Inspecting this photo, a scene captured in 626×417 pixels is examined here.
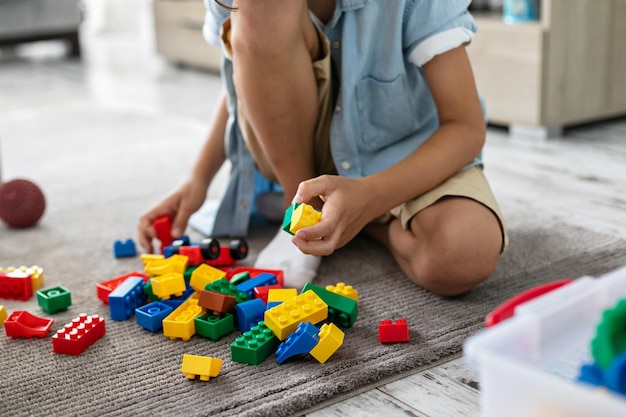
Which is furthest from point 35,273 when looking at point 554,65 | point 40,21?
point 40,21

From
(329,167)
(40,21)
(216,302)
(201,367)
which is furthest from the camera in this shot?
(40,21)

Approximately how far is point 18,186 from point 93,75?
1.72m

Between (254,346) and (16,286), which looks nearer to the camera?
(254,346)

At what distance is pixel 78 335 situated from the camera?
862 mm

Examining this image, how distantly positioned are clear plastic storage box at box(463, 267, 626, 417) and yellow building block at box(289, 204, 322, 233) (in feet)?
1.02

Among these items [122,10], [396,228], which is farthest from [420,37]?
[122,10]

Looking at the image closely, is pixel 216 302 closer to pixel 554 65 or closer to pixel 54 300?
pixel 54 300

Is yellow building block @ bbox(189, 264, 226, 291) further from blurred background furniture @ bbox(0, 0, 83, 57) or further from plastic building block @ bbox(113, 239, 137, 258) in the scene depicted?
blurred background furniture @ bbox(0, 0, 83, 57)

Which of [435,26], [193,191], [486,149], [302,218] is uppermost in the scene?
[435,26]

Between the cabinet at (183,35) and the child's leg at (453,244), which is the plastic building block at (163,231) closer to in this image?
the child's leg at (453,244)

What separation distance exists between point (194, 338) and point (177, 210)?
0.36 m

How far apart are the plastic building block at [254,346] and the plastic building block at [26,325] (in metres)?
0.24

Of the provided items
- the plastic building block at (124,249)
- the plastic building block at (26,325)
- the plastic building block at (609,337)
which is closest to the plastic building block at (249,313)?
the plastic building block at (26,325)

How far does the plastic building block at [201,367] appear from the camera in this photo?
78 centimetres
